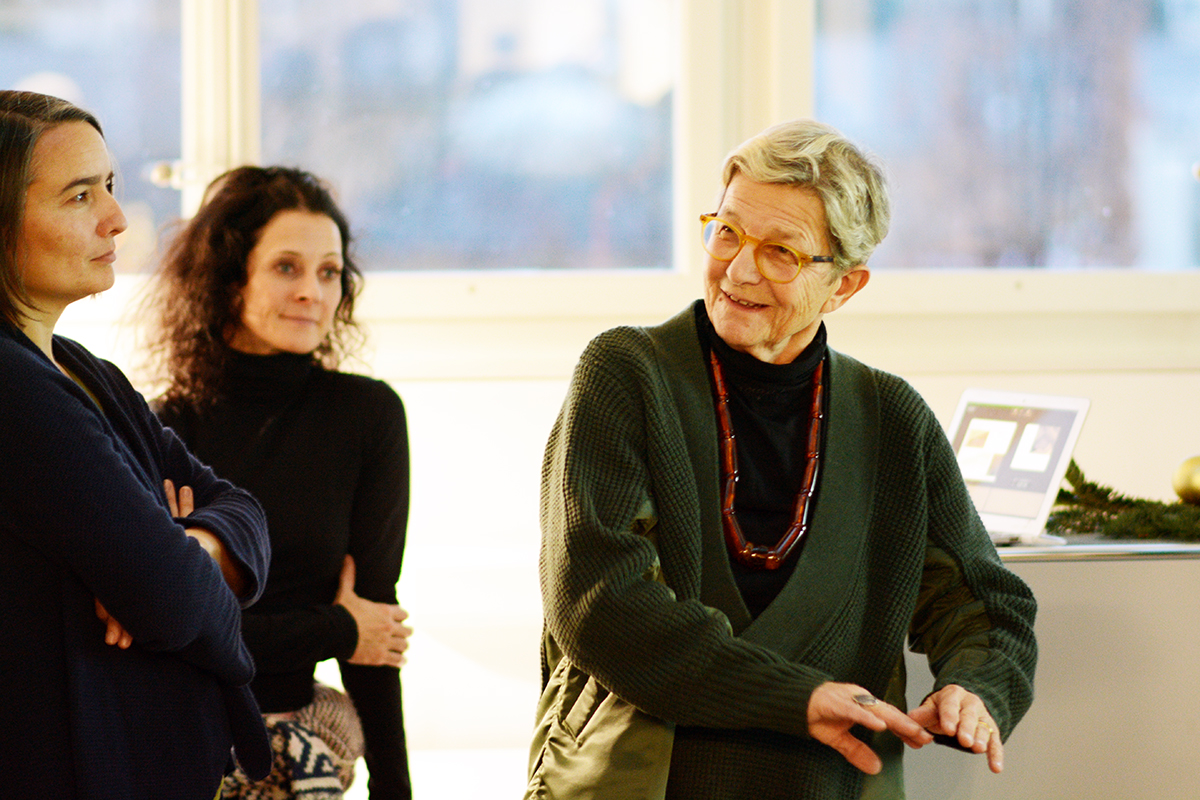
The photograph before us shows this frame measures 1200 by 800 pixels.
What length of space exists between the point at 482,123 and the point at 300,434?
1.20 m

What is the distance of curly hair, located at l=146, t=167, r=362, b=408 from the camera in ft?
6.07

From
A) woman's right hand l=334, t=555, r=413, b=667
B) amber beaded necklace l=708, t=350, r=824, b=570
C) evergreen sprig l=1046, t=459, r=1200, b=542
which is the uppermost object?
amber beaded necklace l=708, t=350, r=824, b=570

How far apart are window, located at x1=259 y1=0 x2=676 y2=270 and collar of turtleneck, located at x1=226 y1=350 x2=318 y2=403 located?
913 millimetres

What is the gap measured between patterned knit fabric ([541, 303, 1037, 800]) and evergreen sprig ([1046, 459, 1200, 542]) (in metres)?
0.44

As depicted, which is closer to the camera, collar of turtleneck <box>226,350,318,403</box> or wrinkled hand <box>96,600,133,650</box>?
wrinkled hand <box>96,600,133,650</box>

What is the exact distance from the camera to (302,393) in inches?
74.5

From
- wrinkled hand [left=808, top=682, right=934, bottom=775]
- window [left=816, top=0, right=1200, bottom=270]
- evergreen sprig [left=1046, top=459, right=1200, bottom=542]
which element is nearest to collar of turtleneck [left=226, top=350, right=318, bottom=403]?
wrinkled hand [left=808, top=682, right=934, bottom=775]

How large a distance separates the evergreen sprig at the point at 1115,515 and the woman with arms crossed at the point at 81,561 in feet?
4.38

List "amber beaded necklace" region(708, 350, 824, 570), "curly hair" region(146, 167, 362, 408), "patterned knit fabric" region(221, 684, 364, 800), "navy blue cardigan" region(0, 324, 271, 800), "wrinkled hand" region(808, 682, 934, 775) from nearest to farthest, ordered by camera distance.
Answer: "navy blue cardigan" region(0, 324, 271, 800) < "wrinkled hand" region(808, 682, 934, 775) < "amber beaded necklace" region(708, 350, 824, 570) < "patterned knit fabric" region(221, 684, 364, 800) < "curly hair" region(146, 167, 362, 408)

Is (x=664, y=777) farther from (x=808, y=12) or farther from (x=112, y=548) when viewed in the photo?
(x=808, y=12)

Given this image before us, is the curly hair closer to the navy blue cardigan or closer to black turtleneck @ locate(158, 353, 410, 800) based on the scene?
black turtleneck @ locate(158, 353, 410, 800)

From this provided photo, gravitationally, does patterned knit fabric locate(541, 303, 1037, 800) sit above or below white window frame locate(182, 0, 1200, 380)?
below

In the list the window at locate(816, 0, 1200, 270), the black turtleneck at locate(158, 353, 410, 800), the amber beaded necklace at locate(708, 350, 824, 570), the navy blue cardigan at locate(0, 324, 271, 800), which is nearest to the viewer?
the navy blue cardigan at locate(0, 324, 271, 800)

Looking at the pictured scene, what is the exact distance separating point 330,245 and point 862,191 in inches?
36.7
